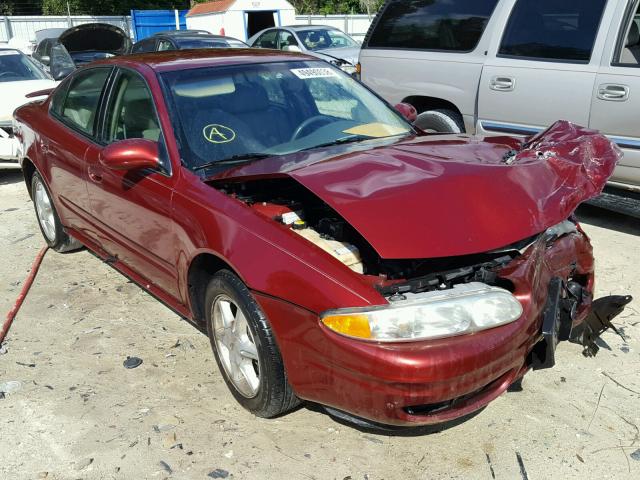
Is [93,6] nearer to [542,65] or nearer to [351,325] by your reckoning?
[542,65]

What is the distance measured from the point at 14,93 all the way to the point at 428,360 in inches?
287

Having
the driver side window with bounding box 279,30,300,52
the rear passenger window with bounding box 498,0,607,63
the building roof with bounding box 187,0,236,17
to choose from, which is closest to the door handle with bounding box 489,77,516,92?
the rear passenger window with bounding box 498,0,607,63

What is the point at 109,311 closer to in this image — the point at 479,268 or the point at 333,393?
the point at 333,393

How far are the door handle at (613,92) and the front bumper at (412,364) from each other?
278 centimetres

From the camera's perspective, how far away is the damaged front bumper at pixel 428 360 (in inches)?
91.7

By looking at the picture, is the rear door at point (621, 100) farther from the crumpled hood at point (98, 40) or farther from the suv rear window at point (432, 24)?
the crumpled hood at point (98, 40)

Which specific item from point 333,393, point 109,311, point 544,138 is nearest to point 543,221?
point 544,138

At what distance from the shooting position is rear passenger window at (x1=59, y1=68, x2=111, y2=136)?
416 cm

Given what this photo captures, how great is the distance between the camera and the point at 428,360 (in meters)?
2.31

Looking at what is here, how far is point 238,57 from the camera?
3.91 m

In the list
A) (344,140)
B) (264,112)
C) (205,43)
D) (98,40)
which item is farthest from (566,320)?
(98,40)

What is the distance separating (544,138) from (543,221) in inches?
35.8

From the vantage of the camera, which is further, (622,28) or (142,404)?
(622,28)

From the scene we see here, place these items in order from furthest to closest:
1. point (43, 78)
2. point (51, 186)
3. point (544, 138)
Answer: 1. point (43, 78)
2. point (51, 186)
3. point (544, 138)
